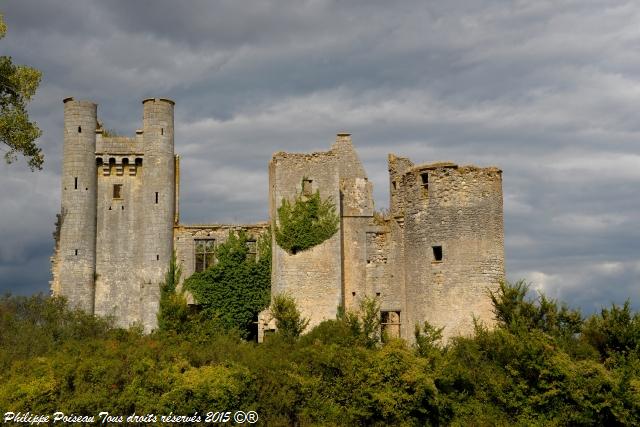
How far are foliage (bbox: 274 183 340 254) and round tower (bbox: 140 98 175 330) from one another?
5668mm

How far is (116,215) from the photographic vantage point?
117 feet

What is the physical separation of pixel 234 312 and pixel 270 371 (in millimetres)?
12614

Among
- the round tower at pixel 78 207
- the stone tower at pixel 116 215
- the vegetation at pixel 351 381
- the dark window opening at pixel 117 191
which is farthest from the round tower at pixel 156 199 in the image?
the vegetation at pixel 351 381

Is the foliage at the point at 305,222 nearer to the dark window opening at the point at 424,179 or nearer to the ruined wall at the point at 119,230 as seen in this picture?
the dark window opening at the point at 424,179

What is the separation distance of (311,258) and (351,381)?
1171 centimetres

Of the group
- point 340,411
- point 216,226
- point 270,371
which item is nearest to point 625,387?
point 340,411

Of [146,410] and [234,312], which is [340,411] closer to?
[146,410]

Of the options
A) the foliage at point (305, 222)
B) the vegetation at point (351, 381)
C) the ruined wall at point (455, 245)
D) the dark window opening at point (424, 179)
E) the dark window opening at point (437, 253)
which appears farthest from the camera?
the foliage at point (305, 222)

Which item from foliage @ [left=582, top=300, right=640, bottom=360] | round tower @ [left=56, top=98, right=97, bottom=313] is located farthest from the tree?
foliage @ [left=582, top=300, right=640, bottom=360]

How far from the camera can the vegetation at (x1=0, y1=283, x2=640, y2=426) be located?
2034 centimetres

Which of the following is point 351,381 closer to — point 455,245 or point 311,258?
point 455,245

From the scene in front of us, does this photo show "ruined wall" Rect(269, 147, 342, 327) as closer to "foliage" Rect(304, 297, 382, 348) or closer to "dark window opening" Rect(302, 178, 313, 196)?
"dark window opening" Rect(302, 178, 313, 196)

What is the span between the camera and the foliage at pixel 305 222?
3266 cm

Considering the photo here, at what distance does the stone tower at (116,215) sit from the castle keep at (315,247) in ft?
0.15
